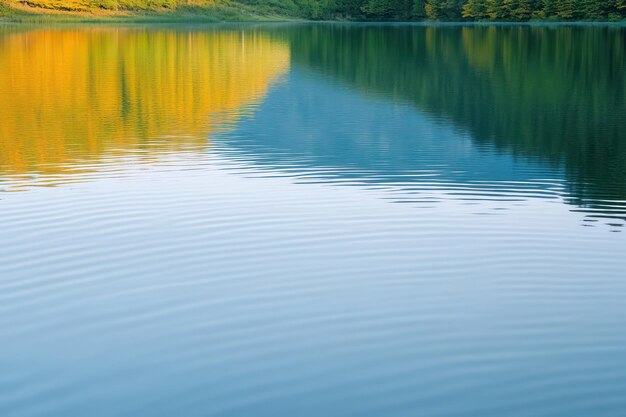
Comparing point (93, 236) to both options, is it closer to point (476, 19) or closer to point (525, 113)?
point (525, 113)

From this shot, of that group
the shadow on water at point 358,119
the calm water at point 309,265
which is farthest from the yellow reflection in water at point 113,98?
the calm water at point 309,265

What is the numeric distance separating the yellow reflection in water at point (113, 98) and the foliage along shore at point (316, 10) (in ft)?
197

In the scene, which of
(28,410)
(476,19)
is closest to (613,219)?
(28,410)

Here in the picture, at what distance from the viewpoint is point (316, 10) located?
179 m

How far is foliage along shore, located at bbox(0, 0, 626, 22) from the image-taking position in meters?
123

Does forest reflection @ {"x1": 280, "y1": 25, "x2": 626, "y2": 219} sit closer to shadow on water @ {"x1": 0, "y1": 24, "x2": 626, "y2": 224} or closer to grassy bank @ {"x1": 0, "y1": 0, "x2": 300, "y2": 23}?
shadow on water @ {"x1": 0, "y1": 24, "x2": 626, "y2": 224}

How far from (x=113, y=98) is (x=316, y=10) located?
144 meters

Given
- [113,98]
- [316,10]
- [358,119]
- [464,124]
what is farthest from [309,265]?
[316,10]

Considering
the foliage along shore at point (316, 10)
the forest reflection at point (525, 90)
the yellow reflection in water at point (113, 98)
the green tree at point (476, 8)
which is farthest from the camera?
the green tree at point (476, 8)

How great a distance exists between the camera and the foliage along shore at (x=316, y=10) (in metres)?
123

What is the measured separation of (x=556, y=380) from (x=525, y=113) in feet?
86.7

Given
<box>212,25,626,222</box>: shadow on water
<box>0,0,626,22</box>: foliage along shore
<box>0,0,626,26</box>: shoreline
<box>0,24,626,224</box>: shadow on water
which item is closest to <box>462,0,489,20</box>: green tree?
<box>0,0,626,22</box>: foliage along shore

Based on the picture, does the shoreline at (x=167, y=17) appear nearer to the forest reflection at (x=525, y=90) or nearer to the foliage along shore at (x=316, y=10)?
the foliage along shore at (x=316, y=10)

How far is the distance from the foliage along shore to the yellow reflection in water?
60.2 meters
